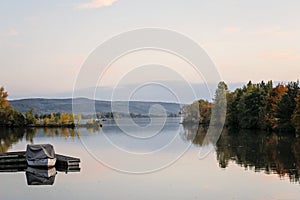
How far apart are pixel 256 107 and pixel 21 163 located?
50508 mm

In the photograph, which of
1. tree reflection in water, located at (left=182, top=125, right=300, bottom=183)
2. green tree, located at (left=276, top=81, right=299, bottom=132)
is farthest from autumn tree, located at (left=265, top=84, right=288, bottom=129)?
tree reflection in water, located at (left=182, top=125, right=300, bottom=183)

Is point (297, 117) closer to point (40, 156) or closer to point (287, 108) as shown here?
point (287, 108)

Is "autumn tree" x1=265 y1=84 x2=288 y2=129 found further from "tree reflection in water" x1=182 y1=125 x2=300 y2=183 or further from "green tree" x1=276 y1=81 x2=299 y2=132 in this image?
"tree reflection in water" x1=182 y1=125 x2=300 y2=183

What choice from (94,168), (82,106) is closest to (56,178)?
(94,168)

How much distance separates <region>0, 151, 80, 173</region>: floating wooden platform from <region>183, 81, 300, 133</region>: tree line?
35.1m

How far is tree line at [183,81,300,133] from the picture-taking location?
67.0 m

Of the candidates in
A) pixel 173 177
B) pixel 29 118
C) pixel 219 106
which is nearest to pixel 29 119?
pixel 29 118

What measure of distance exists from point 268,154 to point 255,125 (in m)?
41.9

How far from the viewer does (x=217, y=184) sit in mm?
26375

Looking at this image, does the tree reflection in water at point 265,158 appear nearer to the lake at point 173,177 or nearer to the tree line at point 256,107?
the lake at point 173,177

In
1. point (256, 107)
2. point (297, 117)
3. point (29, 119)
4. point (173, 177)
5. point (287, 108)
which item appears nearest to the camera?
point (173, 177)

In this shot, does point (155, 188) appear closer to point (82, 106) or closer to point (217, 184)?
point (217, 184)

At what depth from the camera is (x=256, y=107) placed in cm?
8069

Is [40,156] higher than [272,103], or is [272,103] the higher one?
[272,103]
